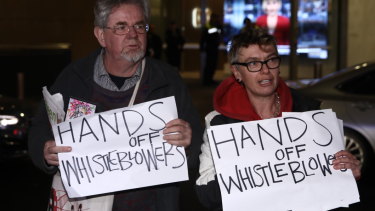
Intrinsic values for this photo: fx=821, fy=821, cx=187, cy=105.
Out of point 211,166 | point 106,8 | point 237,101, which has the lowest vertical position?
point 211,166

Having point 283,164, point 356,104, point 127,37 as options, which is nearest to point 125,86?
point 127,37

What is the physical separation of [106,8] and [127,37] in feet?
0.64

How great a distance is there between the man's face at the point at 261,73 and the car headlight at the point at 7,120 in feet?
22.3

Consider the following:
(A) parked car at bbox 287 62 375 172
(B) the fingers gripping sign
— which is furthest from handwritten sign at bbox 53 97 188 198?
(A) parked car at bbox 287 62 375 172

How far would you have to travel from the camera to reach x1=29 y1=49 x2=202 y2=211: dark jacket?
4086mm

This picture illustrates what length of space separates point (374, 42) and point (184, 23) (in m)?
9.66

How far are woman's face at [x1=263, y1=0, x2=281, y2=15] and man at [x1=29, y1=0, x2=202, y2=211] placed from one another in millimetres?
19478

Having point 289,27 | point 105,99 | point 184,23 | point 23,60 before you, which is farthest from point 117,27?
point 184,23

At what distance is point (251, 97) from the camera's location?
3.98 meters

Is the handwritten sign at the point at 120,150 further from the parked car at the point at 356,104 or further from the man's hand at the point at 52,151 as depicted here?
the parked car at the point at 356,104

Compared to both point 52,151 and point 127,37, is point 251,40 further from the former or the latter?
point 52,151

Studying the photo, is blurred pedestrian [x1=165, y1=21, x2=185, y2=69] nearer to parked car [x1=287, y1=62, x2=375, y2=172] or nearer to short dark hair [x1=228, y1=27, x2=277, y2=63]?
parked car [x1=287, y1=62, x2=375, y2=172]

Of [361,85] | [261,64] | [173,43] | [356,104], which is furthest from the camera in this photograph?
[173,43]

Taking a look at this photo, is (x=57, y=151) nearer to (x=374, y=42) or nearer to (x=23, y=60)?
(x=23, y=60)
